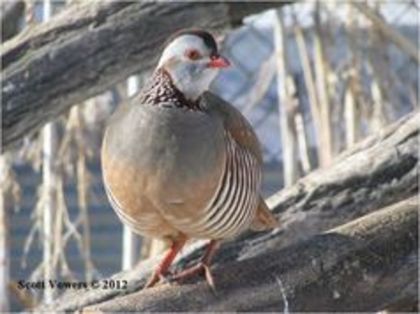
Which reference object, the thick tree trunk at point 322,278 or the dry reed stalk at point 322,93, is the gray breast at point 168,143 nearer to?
the thick tree trunk at point 322,278

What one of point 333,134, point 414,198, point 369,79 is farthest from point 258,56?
point 414,198

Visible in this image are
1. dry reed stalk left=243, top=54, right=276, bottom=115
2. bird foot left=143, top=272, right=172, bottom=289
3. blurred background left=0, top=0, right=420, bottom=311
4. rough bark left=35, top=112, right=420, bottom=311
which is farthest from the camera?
dry reed stalk left=243, top=54, right=276, bottom=115

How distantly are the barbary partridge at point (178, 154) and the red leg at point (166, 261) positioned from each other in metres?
0.10

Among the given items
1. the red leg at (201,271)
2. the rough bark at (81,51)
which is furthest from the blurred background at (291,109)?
the red leg at (201,271)

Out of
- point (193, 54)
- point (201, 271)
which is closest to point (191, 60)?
point (193, 54)

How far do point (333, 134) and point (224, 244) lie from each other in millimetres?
1559

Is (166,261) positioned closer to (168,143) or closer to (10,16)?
(168,143)

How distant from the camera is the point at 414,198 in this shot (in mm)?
3150

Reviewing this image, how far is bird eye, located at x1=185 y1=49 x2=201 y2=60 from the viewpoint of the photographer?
9.07ft

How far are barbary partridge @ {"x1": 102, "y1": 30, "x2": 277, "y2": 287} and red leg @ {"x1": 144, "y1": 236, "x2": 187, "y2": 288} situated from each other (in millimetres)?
103

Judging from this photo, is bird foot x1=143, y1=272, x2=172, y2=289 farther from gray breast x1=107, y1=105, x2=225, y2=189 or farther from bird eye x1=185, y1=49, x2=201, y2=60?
bird eye x1=185, y1=49, x2=201, y2=60

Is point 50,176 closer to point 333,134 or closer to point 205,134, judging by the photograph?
point 333,134

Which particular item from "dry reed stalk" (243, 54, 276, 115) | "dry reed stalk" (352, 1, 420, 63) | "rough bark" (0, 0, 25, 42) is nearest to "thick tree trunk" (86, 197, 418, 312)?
"dry reed stalk" (352, 1, 420, 63)

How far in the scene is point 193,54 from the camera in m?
2.77
